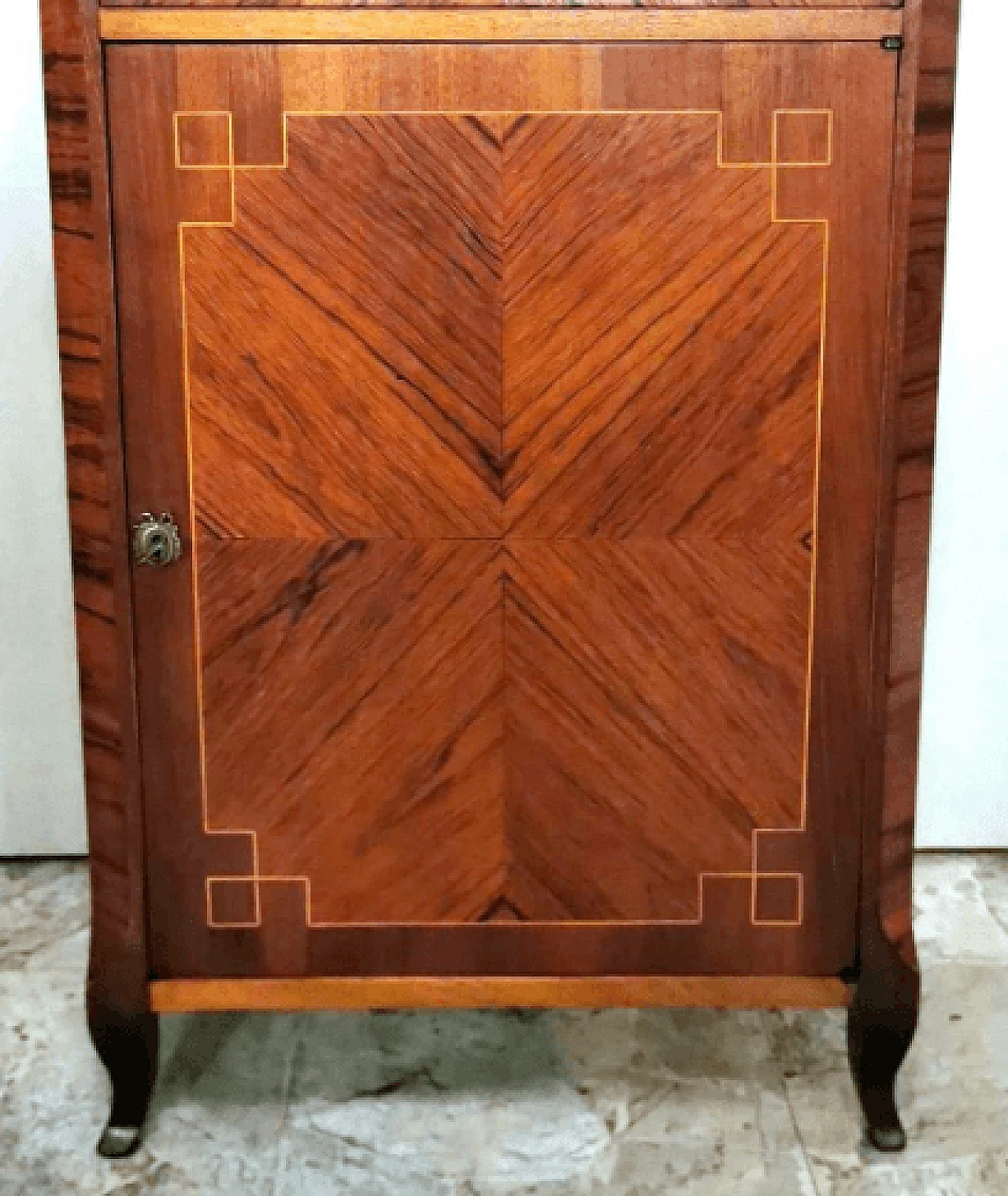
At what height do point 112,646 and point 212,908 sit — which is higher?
point 112,646

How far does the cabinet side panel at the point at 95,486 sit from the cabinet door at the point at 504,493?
2 cm

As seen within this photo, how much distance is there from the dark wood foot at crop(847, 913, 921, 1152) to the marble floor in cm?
4

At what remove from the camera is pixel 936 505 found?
2.14 meters

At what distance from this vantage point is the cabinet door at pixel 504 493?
4.12 ft

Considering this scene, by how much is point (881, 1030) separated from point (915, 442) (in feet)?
1.96

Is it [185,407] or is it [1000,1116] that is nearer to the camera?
[185,407]

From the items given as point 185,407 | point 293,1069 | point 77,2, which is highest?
point 77,2

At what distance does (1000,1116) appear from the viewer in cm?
157

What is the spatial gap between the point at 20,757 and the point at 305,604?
1033mm

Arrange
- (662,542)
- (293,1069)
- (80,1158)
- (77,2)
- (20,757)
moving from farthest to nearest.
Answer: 1. (20,757)
2. (293,1069)
3. (80,1158)
4. (662,542)
5. (77,2)

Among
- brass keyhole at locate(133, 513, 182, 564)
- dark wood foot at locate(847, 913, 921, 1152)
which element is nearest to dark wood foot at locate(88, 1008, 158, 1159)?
brass keyhole at locate(133, 513, 182, 564)

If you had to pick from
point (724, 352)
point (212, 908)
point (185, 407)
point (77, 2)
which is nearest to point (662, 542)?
point (724, 352)

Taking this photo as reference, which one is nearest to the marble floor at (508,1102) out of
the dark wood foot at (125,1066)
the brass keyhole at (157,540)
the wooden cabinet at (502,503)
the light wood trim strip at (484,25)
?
the dark wood foot at (125,1066)

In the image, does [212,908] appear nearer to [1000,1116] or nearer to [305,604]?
[305,604]
